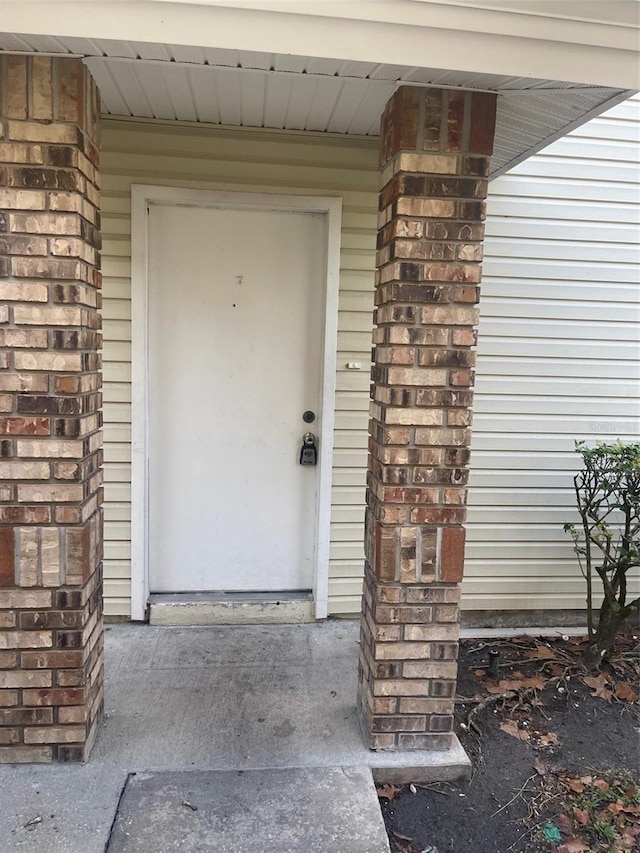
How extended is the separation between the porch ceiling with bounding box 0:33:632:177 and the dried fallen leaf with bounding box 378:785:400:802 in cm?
251

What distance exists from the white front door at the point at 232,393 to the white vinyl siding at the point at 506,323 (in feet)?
0.54

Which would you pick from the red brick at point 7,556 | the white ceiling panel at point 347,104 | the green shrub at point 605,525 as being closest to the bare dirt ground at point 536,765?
the green shrub at point 605,525

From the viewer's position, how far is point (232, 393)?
127 inches

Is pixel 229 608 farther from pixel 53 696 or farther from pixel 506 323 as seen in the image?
pixel 506 323

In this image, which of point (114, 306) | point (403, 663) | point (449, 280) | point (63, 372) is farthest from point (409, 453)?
point (114, 306)

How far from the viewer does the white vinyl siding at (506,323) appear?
3.03 metres

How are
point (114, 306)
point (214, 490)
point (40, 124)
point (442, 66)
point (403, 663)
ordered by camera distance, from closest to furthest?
point (442, 66), point (40, 124), point (403, 663), point (114, 306), point (214, 490)

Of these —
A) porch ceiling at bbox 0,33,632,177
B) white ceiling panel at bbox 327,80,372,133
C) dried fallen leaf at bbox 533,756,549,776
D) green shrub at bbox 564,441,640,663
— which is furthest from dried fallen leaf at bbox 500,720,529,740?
white ceiling panel at bbox 327,80,372,133

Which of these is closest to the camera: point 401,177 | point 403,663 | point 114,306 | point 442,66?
point 442,66

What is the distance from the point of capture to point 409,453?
2127mm

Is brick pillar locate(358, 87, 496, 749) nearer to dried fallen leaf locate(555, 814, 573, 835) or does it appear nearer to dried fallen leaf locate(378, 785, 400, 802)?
dried fallen leaf locate(378, 785, 400, 802)

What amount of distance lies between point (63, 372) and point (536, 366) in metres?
2.56

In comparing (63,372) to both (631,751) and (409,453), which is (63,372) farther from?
(631,751)

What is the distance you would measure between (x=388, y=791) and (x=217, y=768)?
645mm
